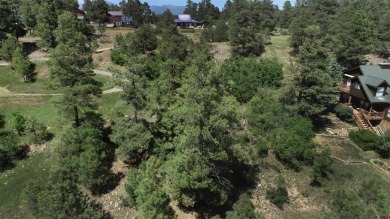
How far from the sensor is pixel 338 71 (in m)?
51.4

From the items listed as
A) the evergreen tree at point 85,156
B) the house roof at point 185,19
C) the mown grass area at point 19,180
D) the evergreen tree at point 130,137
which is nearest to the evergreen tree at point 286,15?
the house roof at point 185,19

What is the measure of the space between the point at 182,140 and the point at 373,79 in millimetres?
33730

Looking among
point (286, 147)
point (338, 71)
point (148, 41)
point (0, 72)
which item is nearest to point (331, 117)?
point (338, 71)

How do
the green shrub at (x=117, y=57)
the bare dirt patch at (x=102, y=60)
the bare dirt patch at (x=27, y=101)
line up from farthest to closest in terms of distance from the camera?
the bare dirt patch at (x=102, y=60) < the green shrub at (x=117, y=57) < the bare dirt patch at (x=27, y=101)

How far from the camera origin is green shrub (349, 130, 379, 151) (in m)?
38.5

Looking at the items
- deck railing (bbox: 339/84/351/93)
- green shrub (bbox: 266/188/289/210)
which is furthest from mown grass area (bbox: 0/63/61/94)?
deck railing (bbox: 339/84/351/93)

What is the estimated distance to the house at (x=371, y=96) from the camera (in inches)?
1693

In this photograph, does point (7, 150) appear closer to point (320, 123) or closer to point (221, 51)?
point (320, 123)

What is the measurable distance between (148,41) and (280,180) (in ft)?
121

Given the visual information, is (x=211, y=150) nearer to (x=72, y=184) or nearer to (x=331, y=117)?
(x=72, y=184)

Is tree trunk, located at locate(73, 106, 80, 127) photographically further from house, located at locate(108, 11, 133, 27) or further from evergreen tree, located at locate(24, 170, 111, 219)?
house, located at locate(108, 11, 133, 27)

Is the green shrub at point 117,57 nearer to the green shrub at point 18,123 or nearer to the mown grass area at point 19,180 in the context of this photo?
the green shrub at point 18,123

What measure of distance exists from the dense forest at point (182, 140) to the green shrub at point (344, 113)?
160 millimetres

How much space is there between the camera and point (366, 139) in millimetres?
38719
